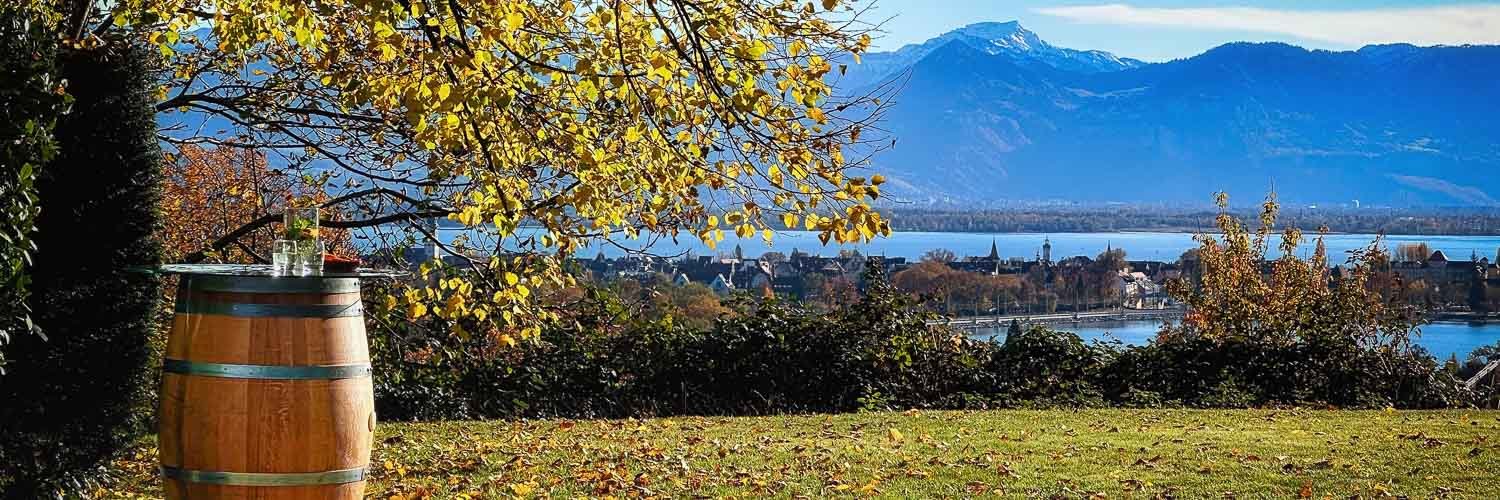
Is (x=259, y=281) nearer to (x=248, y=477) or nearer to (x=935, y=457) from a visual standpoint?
(x=248, y=477)

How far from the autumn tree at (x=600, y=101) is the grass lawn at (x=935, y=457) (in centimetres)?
97

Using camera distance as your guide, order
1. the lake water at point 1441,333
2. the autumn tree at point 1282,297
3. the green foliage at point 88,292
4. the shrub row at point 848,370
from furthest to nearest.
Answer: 1. the lake water at point 1441,333
2. the autumn tree at point 1282,297
3. the shrub row at point 848,370
4. the green foliage at point 88,292

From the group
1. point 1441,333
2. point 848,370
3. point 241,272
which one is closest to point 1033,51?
point 1441,333

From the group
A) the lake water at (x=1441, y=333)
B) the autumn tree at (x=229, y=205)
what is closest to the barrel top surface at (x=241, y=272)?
the autumn tree at (x=229, y=205)

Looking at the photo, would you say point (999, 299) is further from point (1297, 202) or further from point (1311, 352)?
point (1297, 202)

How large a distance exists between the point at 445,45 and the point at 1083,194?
124079 millimetres

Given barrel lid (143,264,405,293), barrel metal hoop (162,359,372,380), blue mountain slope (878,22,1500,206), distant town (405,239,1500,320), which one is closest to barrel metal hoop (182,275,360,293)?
barrel lid (143,264,405,293)

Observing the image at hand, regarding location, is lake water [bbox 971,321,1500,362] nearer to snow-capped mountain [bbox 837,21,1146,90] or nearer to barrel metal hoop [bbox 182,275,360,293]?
barrel metal hoop [bbox 182,275,360,293]

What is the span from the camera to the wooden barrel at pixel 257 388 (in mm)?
4547

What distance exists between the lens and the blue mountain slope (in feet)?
346

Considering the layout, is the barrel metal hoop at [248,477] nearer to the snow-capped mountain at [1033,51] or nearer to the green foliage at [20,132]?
the green foliage at [20,132]

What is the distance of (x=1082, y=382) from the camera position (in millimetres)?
12680

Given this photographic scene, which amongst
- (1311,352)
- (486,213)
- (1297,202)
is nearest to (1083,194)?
(1297,202)

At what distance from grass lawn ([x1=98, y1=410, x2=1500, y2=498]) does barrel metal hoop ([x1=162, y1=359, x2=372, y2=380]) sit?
1958mm
